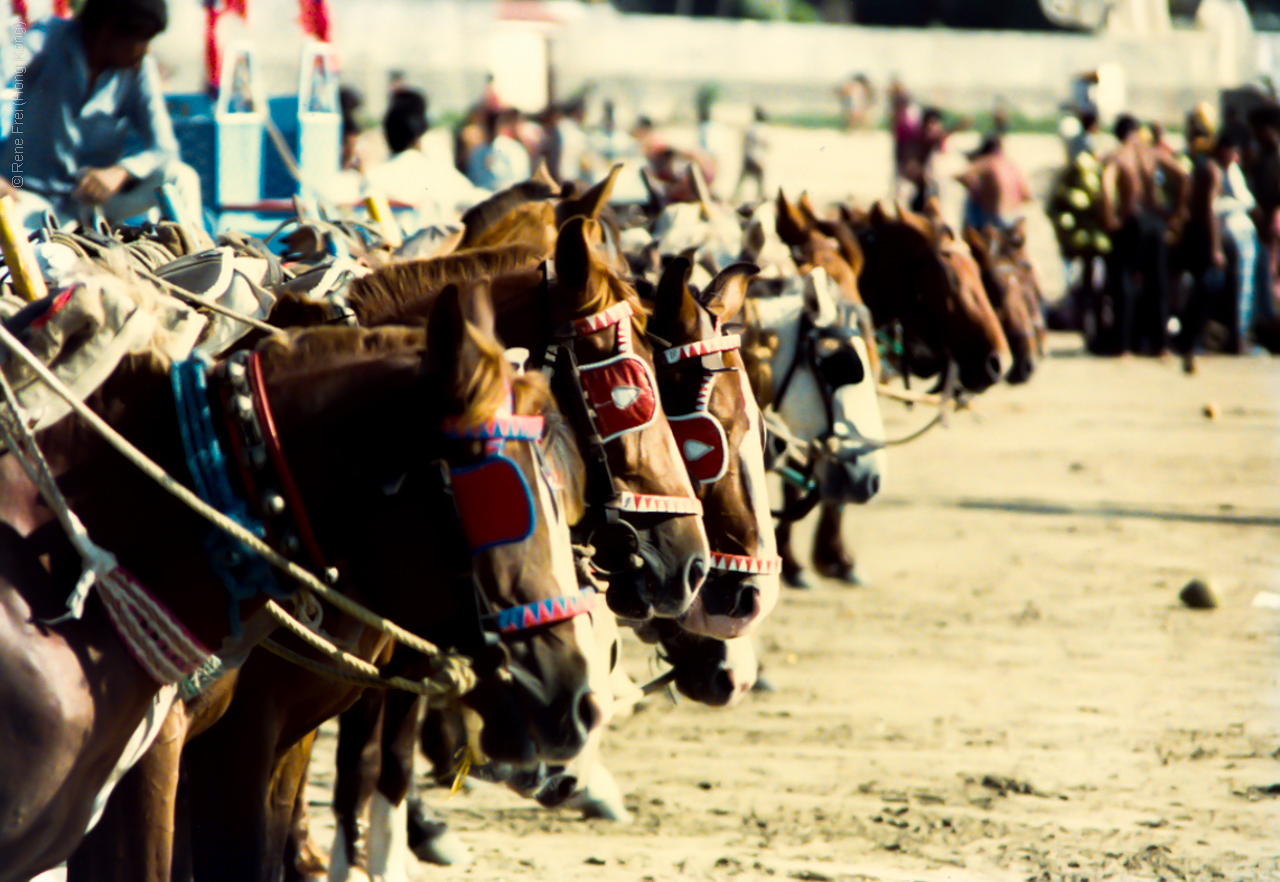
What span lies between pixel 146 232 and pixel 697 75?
3985 centimetres

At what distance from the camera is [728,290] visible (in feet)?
16.6

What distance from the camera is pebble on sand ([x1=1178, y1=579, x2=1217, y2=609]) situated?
9.05 m

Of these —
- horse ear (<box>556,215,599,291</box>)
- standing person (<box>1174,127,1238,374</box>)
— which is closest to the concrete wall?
standing person (<box>1174,127,1238,374</box>)

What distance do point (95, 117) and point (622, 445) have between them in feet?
10.3

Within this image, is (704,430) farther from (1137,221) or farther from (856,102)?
(856,102)

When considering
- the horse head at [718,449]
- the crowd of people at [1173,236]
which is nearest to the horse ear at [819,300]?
the horse head at [718,449]

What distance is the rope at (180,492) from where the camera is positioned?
8.18 feet

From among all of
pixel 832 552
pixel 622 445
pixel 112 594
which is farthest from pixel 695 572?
pixel 832 552

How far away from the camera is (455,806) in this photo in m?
5.79

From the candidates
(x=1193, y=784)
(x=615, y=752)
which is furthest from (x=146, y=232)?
(x=1193, y=784)

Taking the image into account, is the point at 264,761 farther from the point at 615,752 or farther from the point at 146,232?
the point at 615,752

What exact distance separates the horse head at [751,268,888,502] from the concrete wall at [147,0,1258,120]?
31.1m

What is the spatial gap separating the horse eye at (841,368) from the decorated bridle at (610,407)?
308 cm

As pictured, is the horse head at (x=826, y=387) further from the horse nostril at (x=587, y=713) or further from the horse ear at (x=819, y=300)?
the horse nostril at (x=587, y=713)
